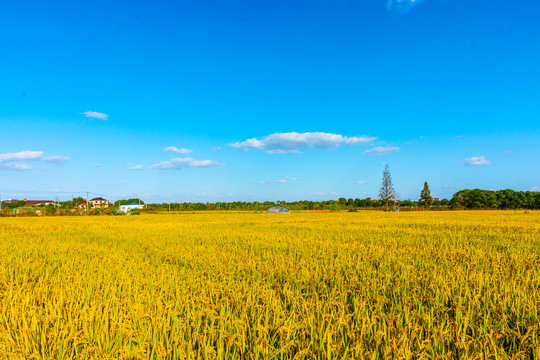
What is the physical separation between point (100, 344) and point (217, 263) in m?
2.61

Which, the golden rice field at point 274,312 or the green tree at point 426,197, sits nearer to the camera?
the golden rice field at point 274,312

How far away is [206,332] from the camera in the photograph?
208 cm

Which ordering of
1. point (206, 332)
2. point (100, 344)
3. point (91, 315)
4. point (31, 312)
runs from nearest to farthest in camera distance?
1. point (100, 344)
2. point (206, 332)
3. point (91, 315)
4. point (31, 312)

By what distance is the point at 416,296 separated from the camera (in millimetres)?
2861

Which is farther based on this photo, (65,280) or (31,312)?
(65,280)

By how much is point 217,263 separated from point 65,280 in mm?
1983

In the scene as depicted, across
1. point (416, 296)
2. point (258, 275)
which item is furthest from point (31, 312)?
point (416, 296)

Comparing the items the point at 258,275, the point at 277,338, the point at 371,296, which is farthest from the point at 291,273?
the point at 277,338

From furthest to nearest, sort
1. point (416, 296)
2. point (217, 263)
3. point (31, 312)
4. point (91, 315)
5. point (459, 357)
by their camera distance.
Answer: point (217, 263) → point (416, 296) → point (31, 312) → point (91, 315) → point (459, 357)

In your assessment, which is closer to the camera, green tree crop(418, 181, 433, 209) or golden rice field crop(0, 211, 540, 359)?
golden rice field crop(0, 211, 540, 359)

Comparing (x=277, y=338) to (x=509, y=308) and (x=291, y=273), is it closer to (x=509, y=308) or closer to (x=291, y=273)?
(x=291, y=273)

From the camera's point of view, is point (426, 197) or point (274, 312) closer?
point (274, 312)

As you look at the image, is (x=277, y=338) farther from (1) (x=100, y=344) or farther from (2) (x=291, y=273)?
(2) (x=291, y=273)

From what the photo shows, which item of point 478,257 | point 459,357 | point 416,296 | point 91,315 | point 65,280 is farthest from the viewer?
point 478,257
